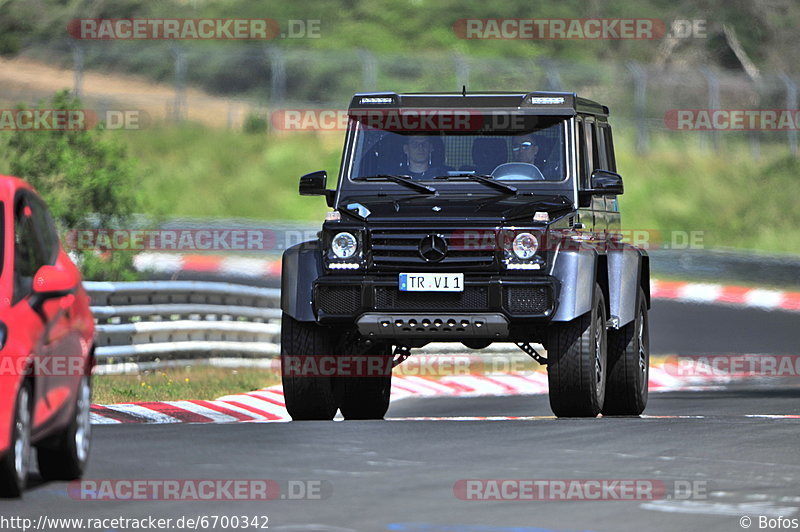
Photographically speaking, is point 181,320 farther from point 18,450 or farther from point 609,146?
point 18,450

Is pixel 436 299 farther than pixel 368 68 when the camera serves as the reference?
No

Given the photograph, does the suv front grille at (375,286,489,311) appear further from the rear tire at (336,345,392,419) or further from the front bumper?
the rear tire at (336,345,392,419)

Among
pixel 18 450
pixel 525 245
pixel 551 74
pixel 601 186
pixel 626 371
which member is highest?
pixel 551 74

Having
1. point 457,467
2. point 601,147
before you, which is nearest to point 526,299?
point 601,147

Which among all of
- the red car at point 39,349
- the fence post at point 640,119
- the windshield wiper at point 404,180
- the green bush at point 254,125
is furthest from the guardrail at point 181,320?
the green bush at point 254,125

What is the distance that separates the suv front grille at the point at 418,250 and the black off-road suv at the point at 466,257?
1 centimetres

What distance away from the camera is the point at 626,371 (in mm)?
15141

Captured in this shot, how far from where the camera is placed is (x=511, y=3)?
66875 mm

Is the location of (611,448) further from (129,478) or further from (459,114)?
(459,114)

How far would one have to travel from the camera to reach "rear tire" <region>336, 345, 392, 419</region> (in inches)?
599

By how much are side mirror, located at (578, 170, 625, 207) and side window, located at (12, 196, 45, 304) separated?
5.58m

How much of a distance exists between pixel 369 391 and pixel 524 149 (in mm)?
2455

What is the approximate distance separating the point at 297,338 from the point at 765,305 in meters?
17.1

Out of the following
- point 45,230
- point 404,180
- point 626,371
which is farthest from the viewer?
point 626,371
